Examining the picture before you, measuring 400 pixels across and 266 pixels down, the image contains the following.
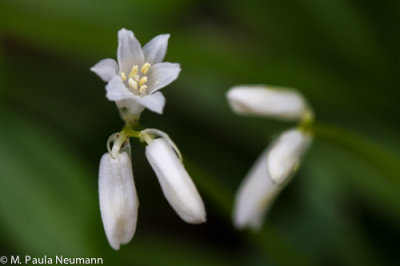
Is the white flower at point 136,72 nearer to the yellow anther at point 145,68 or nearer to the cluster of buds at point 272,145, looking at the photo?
the yellow anther at point 145,68

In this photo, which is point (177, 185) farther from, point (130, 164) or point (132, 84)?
point (132, 84)

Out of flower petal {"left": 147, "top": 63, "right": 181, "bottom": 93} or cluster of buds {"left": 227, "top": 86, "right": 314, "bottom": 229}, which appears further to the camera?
cluster of buds {"left": 227, "top": 86, "right": 314, "bottom": 229}

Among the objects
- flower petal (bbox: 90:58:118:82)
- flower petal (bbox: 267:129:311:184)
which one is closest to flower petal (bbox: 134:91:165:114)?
flower petal (bbox: 90:58:118:82)

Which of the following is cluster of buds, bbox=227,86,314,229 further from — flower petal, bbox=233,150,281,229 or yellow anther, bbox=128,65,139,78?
yellow anther, bbox=128,65,139,78

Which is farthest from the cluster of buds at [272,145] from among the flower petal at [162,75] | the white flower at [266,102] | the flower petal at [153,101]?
the flower petal at [153,101]

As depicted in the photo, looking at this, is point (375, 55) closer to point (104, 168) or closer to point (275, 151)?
point (275, 151)

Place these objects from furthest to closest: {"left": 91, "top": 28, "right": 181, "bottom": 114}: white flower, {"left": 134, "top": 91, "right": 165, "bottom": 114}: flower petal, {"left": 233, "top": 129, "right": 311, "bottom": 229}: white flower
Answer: {"left": 233, "top": 129, "right": 311, "bottom": 229}: white flower < {"left": 91, "top": 28, "right": 181, "bottom": 114}: white flower < {"left": 134, "top": 91, "right": 165, "bottom": 114}: flower petal

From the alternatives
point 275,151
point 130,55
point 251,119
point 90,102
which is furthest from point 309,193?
point 130,55
